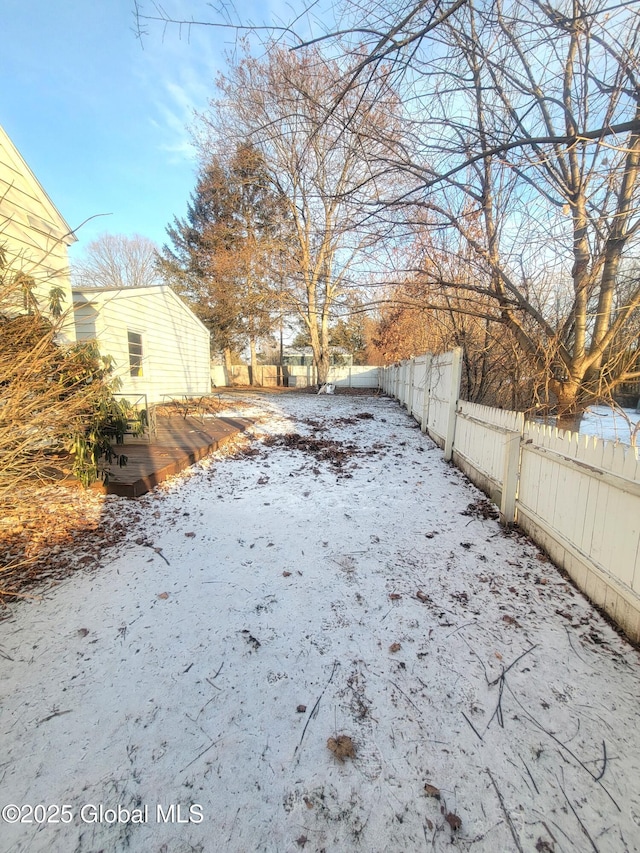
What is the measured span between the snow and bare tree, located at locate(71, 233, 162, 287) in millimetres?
28830

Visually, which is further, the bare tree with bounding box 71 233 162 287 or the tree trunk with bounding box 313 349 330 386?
the bare tree with bounding box 71 233 162 287

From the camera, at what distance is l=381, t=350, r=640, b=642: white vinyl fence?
1.97 m

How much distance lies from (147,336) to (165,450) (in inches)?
211

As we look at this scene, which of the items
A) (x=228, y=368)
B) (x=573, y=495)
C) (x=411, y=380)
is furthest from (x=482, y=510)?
(x=228, y=368)

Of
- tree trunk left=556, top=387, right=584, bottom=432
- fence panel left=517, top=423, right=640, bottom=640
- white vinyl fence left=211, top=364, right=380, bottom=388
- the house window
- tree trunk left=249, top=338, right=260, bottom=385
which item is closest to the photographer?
fence panel left=517, top=423, right=640, bottom=640

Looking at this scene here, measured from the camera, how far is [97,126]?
5699 mm

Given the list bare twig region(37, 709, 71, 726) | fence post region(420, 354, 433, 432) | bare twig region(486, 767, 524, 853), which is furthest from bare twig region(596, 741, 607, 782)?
fence post region(420, 354, 433, 432)

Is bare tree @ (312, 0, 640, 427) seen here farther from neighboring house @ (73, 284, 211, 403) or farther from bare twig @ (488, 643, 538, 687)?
neighboring house @ (73, 284, 211, 403)

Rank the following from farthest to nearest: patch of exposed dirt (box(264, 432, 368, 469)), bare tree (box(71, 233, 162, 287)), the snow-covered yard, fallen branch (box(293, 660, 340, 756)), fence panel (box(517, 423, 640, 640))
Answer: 1. bare tree (box(71, 233, 162, 287))
2. patch of exposed dirt (box(264, 432, 368, 469))
3. the snow-covered yard
4. fence panel (box(517, 423, 640, 640))
5. fallen branch (box(293, 660, 340, 756))

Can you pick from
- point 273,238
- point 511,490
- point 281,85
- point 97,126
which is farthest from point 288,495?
point 273,238

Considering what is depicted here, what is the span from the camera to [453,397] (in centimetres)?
550

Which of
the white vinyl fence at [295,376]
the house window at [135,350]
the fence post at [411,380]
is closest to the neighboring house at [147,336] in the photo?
the house window at [135,350]

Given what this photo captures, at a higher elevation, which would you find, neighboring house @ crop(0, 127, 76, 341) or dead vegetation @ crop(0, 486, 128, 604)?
neighboring house @ crop(0, 127, 76, 341)

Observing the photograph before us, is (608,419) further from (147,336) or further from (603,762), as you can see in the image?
(147,336)
